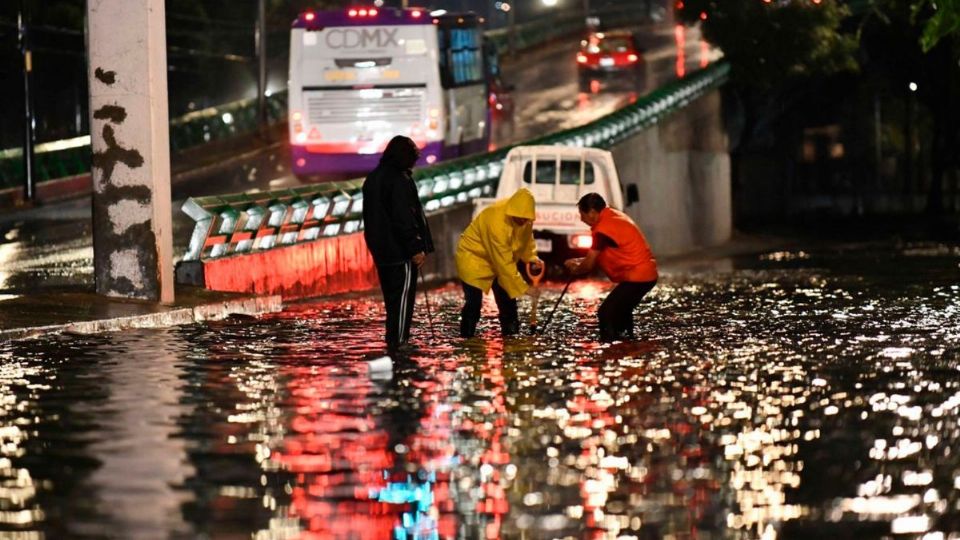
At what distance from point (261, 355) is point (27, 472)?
6587 millimetres

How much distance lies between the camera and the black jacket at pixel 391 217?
624 inches

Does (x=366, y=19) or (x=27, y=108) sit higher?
(x=366, y=19)

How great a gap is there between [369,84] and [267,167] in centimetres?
812

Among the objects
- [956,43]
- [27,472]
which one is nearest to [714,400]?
[27,472]

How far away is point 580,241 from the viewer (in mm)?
28938

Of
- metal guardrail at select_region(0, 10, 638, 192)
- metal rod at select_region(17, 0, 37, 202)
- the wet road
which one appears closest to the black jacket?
the wet road

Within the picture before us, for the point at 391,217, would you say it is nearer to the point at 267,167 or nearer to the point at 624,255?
the point at 624,255

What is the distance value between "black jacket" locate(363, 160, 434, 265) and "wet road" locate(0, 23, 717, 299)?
26.3 ft

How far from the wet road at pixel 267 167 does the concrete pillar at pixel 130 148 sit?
91.6 inches

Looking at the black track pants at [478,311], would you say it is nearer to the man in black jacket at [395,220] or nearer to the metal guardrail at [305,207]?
the man in black jacket at [395,220]

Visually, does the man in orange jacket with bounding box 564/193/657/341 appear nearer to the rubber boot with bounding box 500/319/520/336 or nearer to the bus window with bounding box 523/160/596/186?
the rubber boot with bounding box 500/319/520/336

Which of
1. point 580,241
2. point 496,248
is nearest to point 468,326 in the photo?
point 496,248

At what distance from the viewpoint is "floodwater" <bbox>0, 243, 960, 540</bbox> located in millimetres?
8008

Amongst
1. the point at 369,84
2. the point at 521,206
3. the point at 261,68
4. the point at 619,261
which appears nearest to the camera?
the point at 521,206
